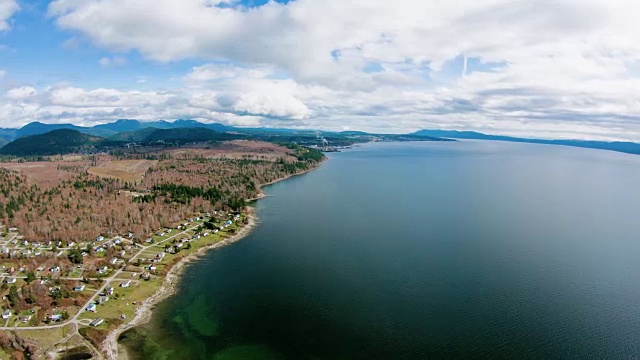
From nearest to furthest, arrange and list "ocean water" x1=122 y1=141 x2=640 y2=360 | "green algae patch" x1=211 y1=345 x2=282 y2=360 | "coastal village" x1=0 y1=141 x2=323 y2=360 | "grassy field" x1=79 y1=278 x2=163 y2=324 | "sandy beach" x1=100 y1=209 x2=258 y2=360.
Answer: "green algae patch" x1=211 y1=345 x2=282 y2=360 → "sandy beach" x1=100 y1=209 x2=258 y2=360 → "ocean water" x1=122 y1=141 x2=640 y2=360 → "coastal village" x1=0 y1=141 x2=323 y2=360 → "grassy field" x1=79 y1=278 x2=163 y2=324

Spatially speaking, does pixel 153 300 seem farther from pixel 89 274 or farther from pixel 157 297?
pixel 89 274

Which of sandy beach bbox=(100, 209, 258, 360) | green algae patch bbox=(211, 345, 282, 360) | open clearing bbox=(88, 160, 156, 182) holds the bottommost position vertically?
green algae patch bbox=(211, 345, 282, 360)

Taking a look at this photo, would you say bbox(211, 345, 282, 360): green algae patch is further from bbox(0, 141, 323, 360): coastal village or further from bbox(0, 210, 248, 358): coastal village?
bbox(0, 210, 248, 358): coastal village

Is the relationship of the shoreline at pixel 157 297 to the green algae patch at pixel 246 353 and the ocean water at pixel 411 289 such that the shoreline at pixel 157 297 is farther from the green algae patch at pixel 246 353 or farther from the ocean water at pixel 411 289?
the green algae patch at pixel 246 353

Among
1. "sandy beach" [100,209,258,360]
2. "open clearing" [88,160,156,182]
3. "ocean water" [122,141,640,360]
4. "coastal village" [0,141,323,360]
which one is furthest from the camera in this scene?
"open clearing" [88,160,156,182]

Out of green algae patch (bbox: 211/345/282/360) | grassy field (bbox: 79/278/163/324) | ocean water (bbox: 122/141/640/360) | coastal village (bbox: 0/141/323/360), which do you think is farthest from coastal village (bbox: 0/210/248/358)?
green algae patch (bbox: 211/345/282/360)
